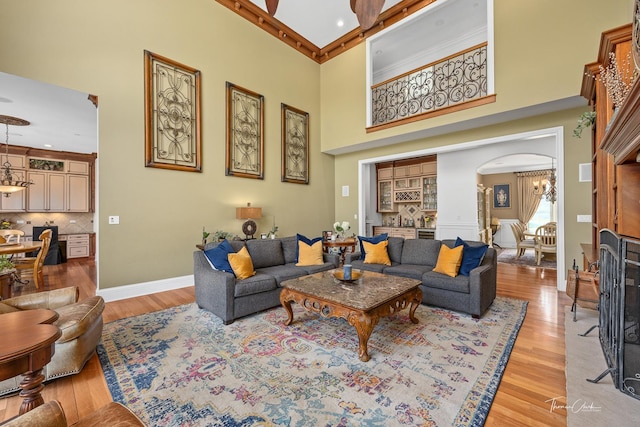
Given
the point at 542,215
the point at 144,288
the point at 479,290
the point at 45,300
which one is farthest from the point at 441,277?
the point at 542,215

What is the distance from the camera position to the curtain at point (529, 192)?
29.5ft

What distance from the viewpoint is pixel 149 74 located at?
428 cm

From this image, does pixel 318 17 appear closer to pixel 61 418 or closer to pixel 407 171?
pixel 407 171

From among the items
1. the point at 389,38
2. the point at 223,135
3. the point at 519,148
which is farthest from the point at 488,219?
the point at 223,135

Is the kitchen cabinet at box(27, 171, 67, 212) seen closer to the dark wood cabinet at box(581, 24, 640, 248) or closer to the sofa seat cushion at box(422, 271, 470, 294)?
the sofa seat cushion at box(422, 271, 470, 294)

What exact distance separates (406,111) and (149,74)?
4647 millimetres

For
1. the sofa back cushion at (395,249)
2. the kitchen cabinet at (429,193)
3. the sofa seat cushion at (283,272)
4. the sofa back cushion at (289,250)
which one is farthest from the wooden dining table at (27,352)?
the kitchen cabinet at (429,193)

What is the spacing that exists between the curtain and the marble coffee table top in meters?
8.68

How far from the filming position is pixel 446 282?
3371 mm

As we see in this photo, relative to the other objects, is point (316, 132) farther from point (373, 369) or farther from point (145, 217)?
point (373, 369)

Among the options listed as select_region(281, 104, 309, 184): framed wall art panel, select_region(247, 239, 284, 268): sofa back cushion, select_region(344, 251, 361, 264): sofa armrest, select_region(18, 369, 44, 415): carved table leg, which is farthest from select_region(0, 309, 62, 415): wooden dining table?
select_region(281, 104, 309, 184): framed wall art panel

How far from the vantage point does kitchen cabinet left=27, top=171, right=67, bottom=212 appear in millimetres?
7199

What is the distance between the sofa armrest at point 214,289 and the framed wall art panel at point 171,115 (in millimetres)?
1939

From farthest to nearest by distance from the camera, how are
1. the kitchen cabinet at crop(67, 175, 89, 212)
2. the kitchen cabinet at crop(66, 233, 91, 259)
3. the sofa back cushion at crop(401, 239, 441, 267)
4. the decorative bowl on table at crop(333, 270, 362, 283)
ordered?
the kitchen cabinet at crop(67, 175, 89, 212), the kitchen cabinet at crop(66, 233, 91, 259), the sofa back cushion at crop(401, 239, 441, 267), the decorative bowl on table at crop(333, 270, 362, 283)
